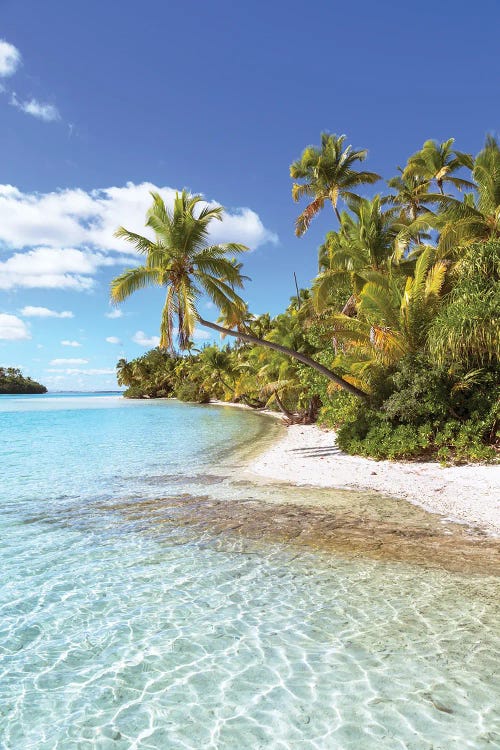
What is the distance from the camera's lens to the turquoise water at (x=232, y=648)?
2996 mm

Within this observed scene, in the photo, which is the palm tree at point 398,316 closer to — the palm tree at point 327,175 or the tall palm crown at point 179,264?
the tall palm crown at point 179,264

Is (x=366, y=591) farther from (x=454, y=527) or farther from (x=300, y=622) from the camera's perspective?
(x=454, y=527)

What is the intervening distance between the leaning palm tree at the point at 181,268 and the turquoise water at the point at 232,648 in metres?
8.76

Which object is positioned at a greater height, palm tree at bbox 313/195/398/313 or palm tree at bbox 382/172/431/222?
palm tree at bbox 382/172/431/222

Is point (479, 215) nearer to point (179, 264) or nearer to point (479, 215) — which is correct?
point (479, 215)

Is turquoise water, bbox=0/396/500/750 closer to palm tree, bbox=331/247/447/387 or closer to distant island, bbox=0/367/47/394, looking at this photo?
palm tree, bbox=331/247/447/387

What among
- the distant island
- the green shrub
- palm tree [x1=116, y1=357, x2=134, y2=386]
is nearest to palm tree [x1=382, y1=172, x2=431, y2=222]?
the green shrub

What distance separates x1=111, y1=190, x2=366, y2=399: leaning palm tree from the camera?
14820mm

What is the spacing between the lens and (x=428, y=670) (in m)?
3.47

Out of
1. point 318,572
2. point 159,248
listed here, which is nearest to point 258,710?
point 318,572

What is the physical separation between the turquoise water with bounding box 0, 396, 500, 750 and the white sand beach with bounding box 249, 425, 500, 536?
3035mm

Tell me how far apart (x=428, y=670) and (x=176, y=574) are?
3021mm

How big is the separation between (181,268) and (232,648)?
43.0 ft

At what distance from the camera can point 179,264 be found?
50.6 feet
